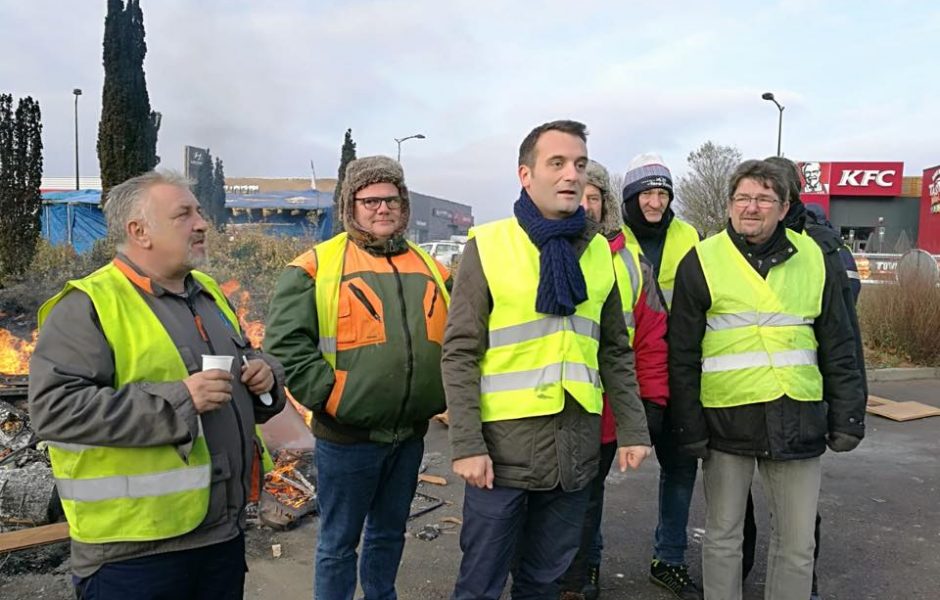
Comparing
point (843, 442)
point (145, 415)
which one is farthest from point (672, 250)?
point (145, 415)

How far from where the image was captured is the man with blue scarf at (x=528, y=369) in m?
2.40

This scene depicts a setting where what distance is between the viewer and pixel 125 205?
214cm

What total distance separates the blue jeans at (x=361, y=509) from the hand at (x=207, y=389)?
0.94 meters

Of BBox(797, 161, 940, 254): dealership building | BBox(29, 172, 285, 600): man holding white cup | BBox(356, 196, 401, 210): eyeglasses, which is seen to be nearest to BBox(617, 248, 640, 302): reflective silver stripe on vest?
BBox(356, 196, 401, 210): eyeglasses

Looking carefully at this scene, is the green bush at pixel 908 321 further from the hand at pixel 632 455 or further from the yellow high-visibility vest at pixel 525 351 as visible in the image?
the yellow high-visibility vest at pixel 525 351

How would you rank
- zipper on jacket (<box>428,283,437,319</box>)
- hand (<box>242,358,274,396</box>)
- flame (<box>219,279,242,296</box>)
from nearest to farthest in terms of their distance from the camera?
hand (<box>242,358,274,396</box>) → zipper on jacket (<box>428,283,437,319</box>) → flame (<box>219,279,242,296</box>)

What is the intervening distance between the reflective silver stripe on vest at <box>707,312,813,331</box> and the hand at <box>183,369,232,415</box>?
2111 millimetres

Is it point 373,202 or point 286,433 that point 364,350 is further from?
point 286,433

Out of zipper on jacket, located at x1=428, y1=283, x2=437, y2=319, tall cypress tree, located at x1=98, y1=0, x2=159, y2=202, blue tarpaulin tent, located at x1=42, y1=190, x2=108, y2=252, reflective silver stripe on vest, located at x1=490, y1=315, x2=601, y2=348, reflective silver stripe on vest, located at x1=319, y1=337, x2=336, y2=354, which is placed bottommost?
reflective silver stripe on vest, located at x1=319, y1=337, x2=336, y2=354

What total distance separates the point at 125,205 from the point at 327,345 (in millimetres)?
969

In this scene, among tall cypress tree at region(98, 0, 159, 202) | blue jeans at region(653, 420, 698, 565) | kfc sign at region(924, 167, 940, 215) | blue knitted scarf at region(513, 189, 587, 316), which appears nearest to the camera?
blue knitted scarf at region(513, 189, 587, 316)

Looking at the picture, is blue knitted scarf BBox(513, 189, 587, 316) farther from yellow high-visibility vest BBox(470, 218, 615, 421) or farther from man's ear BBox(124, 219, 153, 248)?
man's ear BBox(124, 219, 153, 248)

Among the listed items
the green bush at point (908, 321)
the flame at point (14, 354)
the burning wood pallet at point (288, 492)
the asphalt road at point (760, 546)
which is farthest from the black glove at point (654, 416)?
the green bush at point (908, 321)

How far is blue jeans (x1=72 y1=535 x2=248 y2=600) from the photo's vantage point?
6.36 feet
